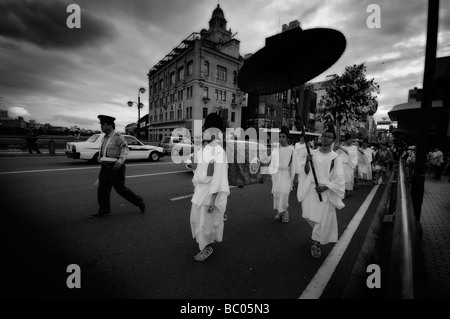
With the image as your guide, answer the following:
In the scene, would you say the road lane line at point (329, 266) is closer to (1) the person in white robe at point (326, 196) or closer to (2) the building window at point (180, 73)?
(1) the person in white robe at point (326, 196)

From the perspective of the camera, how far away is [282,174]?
4656 millimetres

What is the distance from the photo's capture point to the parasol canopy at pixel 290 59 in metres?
2.32

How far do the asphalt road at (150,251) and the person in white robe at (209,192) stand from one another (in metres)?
0.34

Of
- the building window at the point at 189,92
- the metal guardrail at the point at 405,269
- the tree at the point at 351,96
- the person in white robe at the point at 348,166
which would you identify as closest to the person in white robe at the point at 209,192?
the metal guardrail at the point at 405,269

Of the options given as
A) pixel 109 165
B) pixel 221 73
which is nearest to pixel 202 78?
pixel 221 73

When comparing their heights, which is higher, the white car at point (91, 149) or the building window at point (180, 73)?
the building window at point (180, 73)

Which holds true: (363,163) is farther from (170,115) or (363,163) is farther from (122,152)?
(170,115)

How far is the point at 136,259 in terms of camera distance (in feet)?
9.55

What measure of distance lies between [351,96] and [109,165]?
1735 centimetres

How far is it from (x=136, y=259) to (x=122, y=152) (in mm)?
2235

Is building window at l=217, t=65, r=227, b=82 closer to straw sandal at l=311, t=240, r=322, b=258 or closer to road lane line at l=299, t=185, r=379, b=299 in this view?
road lane line at l=299, t=185, r=379, b=299

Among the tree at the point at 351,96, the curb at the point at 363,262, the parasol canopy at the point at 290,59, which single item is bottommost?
the curb at the point at 363,262

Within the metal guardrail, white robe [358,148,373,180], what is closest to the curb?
the metal guardrail
